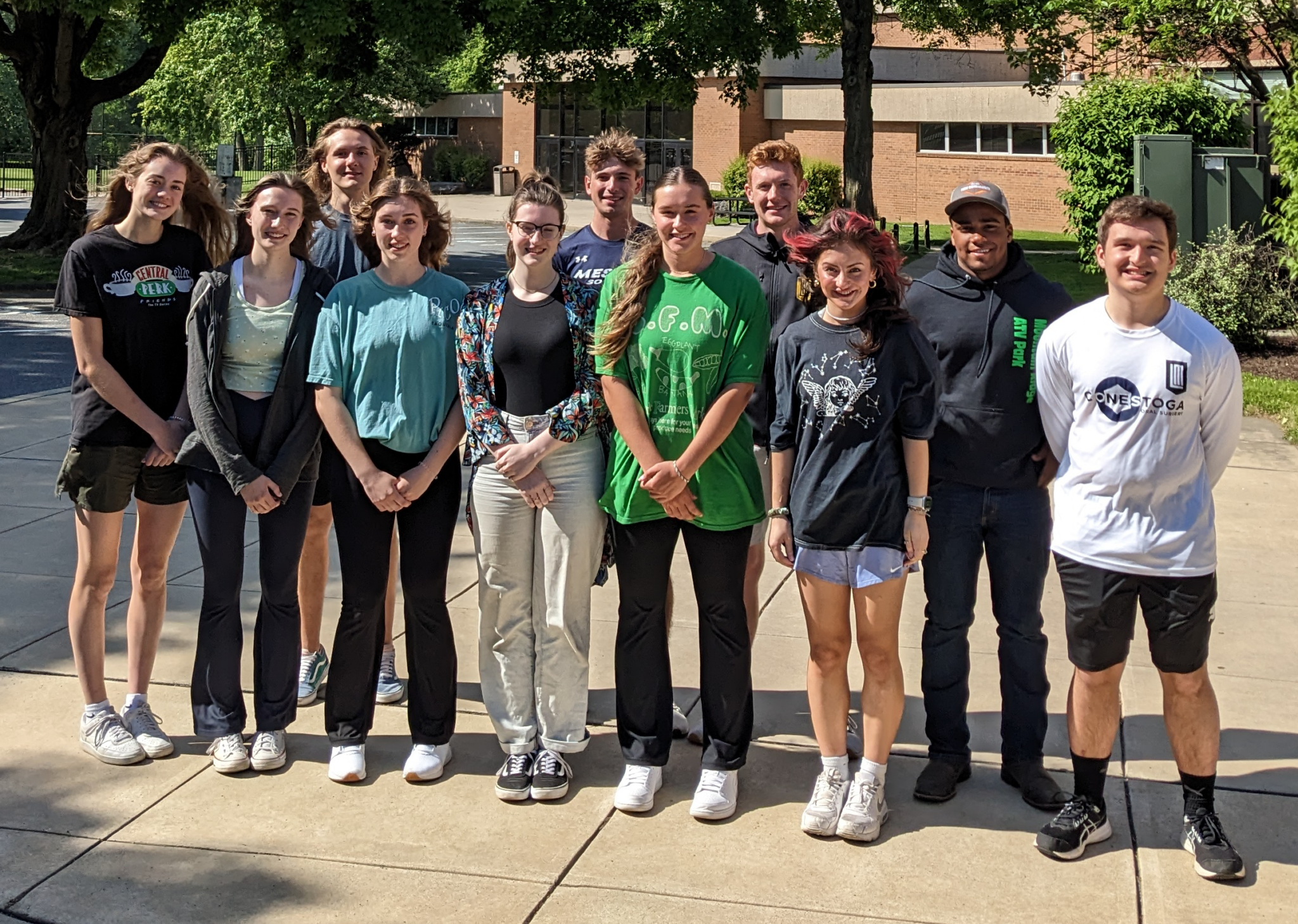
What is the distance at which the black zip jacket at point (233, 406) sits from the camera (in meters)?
4.73

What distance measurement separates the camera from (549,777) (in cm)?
470

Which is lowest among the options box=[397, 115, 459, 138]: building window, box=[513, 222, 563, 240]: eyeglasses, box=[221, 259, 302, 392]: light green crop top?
box=[221, 259, 302, 392]: light green crop top

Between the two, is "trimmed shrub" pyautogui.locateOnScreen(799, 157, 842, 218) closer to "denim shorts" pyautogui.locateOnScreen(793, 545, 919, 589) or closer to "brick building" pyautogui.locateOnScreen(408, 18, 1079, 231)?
"brick building" pyautogui.locateOnScreen(408, 18, 1079, 231)

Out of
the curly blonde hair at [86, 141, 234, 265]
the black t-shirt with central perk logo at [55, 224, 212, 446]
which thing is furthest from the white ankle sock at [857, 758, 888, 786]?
the curly blonde hair at [86, 141, 234, 265]

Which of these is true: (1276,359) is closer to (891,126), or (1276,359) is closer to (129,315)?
(129,315)

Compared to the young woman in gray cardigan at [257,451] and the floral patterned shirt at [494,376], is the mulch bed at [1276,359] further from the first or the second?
the young woman in gray cardigan at [257,451]

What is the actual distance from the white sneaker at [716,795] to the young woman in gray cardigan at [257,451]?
1.47m

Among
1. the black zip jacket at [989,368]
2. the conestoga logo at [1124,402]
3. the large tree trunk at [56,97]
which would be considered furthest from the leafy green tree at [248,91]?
the conestoga logo at [1124,402]

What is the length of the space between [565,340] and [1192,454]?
6.30 feet

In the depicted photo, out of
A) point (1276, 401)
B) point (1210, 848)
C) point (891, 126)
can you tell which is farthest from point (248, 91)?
point (1210, 848)

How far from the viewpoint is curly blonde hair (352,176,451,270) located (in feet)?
15.8

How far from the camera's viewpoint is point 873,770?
14.7 feet

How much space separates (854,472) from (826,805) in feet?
3.41

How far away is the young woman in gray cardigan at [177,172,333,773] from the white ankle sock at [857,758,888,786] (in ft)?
6.50
